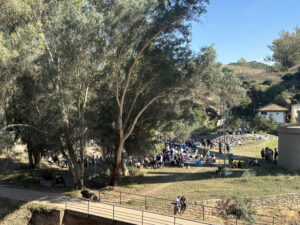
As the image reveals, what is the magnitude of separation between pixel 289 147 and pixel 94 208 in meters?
17.8

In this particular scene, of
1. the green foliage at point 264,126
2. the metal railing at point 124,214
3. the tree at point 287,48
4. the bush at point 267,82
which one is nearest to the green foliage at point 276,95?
the bush at point 267,82

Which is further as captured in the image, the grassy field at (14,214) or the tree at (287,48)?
the tree at (287,48)

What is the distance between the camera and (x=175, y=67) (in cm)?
1916

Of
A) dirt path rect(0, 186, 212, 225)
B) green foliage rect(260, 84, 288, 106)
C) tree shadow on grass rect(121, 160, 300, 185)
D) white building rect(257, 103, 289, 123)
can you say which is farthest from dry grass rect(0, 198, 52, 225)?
green foliage rect(260, 84, 288, 106)

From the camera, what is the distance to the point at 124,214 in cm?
1430

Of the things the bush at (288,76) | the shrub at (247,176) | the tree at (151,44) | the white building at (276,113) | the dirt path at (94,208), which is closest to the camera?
the dirt path at (94,208)

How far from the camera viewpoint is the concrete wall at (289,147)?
81.0ft

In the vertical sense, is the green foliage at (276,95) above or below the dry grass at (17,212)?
above

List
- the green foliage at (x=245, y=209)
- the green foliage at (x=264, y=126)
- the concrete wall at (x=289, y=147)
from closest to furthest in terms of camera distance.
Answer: the green foliage at (x=245, y=209)
the concrete wall at (x=289, y=147)
the green foliage at (x=264, y=126)

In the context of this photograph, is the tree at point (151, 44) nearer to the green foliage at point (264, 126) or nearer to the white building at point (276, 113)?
the green foliage at point (264, 126)

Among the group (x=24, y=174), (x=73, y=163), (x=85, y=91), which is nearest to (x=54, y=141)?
(x=73, y=163)

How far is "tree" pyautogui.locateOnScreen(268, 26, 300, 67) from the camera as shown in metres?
98.3

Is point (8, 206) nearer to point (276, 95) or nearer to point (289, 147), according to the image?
point (289, 147)

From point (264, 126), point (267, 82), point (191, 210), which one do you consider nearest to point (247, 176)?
point (191, 210)
